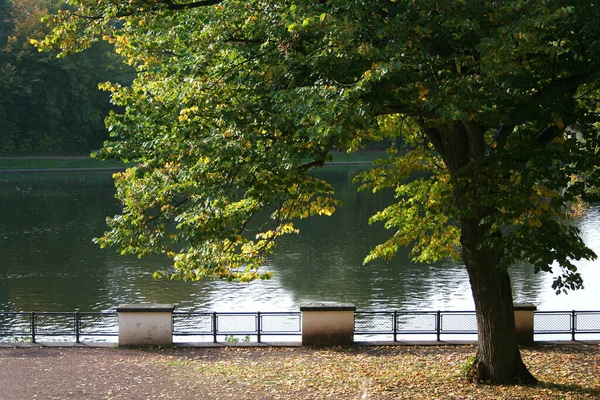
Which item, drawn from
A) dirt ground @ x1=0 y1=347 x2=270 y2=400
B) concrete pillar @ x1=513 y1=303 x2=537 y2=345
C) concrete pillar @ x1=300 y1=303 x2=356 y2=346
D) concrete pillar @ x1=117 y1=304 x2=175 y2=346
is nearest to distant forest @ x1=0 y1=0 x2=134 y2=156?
concrete pillar @ x1=117 y1=304 x2=175 y2=346

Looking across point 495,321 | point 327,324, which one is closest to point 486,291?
point 495,321

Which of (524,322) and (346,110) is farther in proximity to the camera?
(524,322)

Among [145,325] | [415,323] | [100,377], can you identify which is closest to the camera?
[100,377]

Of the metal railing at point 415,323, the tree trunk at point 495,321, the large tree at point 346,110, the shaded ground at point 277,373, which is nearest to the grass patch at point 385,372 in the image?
the shaded ground at point 277,373

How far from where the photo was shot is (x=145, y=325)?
659 inches

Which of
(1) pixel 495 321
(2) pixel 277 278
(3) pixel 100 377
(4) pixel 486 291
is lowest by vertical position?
(3) pixel 100 377

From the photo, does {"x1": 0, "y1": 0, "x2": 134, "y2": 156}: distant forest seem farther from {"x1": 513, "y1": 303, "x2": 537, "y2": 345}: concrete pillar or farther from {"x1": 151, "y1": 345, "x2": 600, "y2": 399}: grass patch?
{"x1": 513, "y1": 303, "x2": 537, "y2": 345}: concrete pillar

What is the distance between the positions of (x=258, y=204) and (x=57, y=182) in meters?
61.0

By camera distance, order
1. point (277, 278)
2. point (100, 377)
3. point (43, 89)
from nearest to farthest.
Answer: point (100, 377)
point (277, 278)
point (43, 89)

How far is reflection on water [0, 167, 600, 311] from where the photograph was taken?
26.6m

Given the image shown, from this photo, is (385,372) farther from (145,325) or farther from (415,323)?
(415,323)

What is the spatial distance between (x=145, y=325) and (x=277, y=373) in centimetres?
374

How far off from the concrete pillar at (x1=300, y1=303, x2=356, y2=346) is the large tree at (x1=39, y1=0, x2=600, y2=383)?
266 cm

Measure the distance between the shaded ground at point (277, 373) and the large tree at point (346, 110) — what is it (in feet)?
3.30
